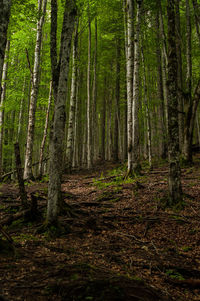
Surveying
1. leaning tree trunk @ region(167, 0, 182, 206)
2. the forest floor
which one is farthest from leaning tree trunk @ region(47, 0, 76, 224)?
leaning tree trunk @ region(167, 0, 182, 206)

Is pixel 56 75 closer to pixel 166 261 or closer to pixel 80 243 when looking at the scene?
pixel 80 243

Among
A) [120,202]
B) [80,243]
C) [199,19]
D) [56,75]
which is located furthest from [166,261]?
[199,19]

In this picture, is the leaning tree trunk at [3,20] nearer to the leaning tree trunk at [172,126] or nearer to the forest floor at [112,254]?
the forest floor at [112,254]

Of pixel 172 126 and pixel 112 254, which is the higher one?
pixel 172 126

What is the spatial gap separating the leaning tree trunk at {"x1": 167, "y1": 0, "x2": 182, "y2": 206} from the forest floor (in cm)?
53

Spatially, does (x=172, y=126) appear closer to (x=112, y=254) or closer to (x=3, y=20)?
(x=112, y=254)

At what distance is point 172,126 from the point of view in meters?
6.35

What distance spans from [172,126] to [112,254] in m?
4.03

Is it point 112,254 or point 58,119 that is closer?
point 112,254

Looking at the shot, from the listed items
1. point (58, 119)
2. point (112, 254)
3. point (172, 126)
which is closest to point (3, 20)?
point (58, 119)

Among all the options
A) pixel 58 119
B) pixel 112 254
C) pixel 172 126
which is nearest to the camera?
pixel 112 254

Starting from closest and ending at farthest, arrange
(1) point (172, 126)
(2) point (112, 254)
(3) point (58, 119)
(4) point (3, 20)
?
(4) point (3, 20) → (2) point (112, 254) → (3) point (58, 119) → (1) point (172, 126)

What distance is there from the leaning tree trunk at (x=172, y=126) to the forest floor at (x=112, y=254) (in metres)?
0.53

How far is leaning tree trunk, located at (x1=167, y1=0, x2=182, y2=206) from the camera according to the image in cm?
618
